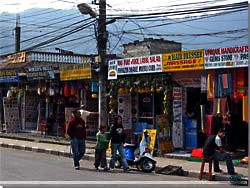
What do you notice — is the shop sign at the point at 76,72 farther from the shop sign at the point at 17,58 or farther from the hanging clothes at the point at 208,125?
the shop sign at the point at 17,58

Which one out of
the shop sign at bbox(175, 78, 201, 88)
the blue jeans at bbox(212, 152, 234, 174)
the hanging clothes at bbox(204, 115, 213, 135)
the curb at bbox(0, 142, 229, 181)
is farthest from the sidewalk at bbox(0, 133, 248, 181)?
the shop sign at bbox(175, 78, 201, 88)

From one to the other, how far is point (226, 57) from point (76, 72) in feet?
27.3

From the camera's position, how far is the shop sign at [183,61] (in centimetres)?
1404

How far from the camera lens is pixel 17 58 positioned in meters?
28.1

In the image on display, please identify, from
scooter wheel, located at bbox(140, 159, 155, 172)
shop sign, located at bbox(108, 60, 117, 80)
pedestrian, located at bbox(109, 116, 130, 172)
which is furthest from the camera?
shop sign, located at bbox(108, 60, 117, 80)

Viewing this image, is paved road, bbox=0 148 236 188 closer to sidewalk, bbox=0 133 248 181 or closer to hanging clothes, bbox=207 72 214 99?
sidewalk, bbox=0 133 248 181

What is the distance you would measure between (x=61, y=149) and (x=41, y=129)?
6408 mm

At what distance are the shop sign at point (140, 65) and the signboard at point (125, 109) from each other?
1.45 metres

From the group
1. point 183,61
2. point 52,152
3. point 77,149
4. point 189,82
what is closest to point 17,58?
point 52,152

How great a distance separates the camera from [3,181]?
9625mm

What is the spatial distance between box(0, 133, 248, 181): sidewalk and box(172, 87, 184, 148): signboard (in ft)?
3.45

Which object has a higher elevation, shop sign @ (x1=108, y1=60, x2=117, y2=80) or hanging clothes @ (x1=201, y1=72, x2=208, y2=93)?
shop sign @ (x1=108, y1=60, x2=117, y2=80)

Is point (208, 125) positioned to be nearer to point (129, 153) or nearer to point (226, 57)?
point (226, 57)

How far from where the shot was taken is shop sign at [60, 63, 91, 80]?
61.1 ft
